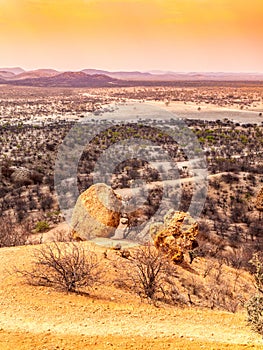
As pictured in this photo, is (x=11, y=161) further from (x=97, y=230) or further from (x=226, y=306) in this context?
(x=226, y=306)

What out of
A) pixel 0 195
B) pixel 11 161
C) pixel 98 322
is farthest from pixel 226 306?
pixel 11 161

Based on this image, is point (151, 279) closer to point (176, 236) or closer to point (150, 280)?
point (150, 280)

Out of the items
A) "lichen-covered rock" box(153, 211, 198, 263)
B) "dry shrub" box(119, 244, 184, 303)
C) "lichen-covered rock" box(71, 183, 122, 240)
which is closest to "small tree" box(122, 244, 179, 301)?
"dry shrub" box(119, 244, 184, 303)

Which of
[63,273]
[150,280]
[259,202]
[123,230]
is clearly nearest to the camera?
[63,273]

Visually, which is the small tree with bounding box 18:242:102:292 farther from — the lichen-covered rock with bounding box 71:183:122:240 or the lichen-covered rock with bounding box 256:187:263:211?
the lichen-covered rock with bounding box 256:187:263:211

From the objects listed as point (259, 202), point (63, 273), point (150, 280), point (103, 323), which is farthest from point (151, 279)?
point (259, 202)

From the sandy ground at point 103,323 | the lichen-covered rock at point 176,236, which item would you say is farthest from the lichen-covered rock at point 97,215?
the sandy ground at point 103,323
